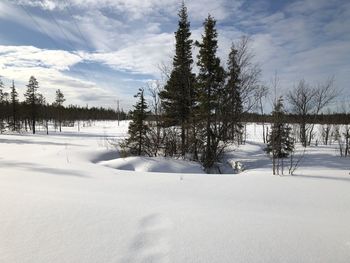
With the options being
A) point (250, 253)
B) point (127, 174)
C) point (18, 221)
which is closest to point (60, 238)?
point (18, 221)

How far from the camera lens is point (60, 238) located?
7.87 feet

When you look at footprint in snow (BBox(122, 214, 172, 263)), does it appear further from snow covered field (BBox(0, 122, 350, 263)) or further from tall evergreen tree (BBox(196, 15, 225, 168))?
tall evergreen tree (BBox(196, 15, 225, 168))

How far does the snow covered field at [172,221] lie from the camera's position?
7.18 feet

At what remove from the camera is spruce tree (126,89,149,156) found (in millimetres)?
13273

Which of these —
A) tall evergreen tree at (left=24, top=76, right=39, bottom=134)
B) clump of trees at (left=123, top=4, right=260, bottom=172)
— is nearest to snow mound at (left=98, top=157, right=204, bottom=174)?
clump of trees at (left=123, top=4, right=260, bottom=172)

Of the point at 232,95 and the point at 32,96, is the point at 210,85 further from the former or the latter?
the point at 32,96

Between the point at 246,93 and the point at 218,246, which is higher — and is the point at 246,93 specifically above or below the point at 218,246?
above

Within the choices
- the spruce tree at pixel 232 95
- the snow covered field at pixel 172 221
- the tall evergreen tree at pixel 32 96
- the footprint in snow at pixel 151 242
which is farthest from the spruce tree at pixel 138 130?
the tall evergreen tree at pixel 32 96

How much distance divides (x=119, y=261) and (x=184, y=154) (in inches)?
466

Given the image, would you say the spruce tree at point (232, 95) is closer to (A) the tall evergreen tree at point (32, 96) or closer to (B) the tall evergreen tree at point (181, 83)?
(B) the tall evergreen tree at point (181, 83)

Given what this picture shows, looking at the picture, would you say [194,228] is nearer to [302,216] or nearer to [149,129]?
[302,216]

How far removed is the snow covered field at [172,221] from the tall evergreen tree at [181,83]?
39.1 ft

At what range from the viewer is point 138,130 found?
13164 mm

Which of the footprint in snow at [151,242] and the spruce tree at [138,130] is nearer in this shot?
the footprint in snow at [151,242]
